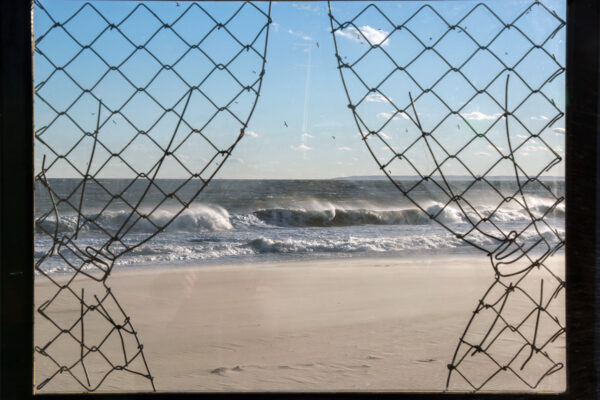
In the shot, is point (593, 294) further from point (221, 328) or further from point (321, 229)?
point (321, 229)

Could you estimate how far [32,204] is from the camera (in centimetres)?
104

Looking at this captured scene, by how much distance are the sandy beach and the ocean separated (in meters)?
0.58

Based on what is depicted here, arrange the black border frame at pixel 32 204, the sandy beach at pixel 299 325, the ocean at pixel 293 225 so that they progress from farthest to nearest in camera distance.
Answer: the ocean at pixel 293 225
the sandy beach at pixel 299 325
the black border frame at pixel 32 204

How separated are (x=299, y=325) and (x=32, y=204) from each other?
187 centimetres

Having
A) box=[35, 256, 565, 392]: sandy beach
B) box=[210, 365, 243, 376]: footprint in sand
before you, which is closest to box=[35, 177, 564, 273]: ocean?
box=[35, 256, 565, 392]: sandy beach

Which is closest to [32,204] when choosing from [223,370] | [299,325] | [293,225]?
[223,370]

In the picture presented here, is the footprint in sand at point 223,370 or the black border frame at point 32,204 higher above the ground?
the black border frame at point 32,204

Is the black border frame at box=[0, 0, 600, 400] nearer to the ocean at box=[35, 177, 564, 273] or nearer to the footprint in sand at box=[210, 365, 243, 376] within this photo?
the footprint in sand at box=[210, 365, 243, 376]

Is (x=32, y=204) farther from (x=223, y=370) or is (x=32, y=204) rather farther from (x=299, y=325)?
(x=299, y=325)

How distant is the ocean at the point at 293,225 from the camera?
525cm

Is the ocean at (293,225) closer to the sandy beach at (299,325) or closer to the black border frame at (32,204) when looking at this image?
the sandy beach at (299,325)

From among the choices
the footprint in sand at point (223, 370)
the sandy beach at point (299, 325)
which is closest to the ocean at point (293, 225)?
the sandy beach at point (299, 325)

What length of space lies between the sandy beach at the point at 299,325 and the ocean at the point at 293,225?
0.58 metres
